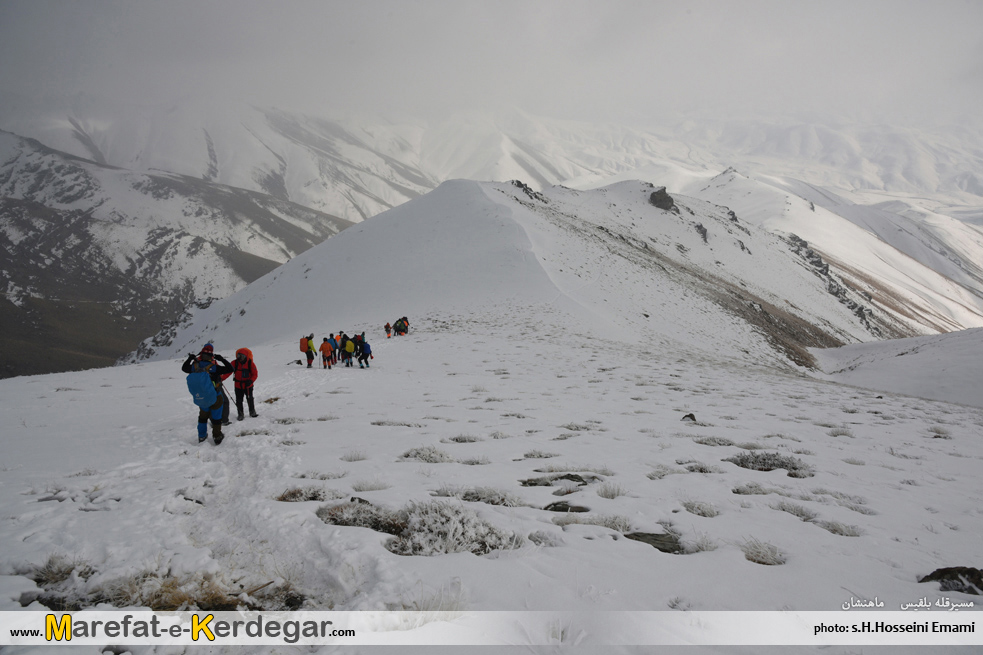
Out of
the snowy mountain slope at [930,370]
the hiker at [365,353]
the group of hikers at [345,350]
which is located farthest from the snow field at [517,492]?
the snowy mountain slope at [930,370]

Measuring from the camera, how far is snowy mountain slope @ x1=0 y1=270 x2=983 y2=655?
3.07 meters

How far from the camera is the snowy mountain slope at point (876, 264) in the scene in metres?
86.7

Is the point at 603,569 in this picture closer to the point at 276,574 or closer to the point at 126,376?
the point at 276,574

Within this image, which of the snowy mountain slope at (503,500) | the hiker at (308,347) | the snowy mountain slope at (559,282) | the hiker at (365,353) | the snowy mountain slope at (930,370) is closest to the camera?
the snowy mountain slope at (503,500)

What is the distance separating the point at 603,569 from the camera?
11.0 feet

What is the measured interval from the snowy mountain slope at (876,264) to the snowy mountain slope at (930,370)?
202ft

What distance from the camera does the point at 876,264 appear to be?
121375 mm

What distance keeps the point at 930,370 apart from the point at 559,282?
21.2m

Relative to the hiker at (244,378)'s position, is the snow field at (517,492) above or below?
below

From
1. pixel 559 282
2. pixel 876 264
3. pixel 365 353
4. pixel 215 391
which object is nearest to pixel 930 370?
pixel 559 282

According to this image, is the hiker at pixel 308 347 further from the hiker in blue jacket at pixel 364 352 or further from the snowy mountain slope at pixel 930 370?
the snowy mountain slope at pixel 930 370

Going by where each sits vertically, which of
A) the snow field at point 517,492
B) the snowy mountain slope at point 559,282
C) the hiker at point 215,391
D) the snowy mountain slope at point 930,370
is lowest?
the snowy mountain slope at point 930,370

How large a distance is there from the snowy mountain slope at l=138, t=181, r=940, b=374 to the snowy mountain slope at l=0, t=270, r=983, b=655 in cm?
1579

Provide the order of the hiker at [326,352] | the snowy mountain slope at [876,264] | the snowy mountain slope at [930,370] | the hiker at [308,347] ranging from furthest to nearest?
the snowy mountain slope at [876,264] < the hiker at [308,347] < the hiker at [326,352] < the snowy mountain slope at [930,370]
